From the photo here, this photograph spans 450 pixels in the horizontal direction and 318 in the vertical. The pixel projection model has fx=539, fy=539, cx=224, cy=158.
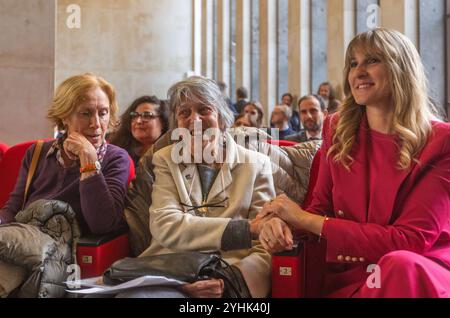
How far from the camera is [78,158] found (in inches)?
122

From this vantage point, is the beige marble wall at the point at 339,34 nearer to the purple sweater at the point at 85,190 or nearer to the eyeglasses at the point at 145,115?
the eyeglasses at the point at 145,115

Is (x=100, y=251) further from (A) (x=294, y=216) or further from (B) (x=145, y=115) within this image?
(B) (x=145, y=115)

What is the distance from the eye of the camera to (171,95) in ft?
9.43

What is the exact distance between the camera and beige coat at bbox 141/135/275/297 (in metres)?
2.63

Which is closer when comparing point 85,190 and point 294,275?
point 294,275

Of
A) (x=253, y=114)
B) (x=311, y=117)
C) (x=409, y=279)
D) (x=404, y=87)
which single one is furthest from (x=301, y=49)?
(x=409, y=279)

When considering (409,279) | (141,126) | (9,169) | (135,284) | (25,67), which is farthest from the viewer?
(25,67)

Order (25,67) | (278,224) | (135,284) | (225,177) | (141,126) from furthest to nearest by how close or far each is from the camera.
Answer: (25,67), (141,126), (225,177), (278,224), (135,284)

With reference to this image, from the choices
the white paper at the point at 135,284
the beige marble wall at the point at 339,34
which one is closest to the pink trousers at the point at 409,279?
the white paper at the point at 135,284

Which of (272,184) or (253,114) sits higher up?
(253,114)

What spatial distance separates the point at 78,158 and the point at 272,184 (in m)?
1.12

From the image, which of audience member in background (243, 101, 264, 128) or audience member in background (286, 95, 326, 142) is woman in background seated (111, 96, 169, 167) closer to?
audience member in background (286, 95, 326, 142)

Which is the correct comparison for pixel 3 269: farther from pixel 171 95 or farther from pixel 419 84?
pixel 419 84

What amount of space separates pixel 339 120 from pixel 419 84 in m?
0.41
